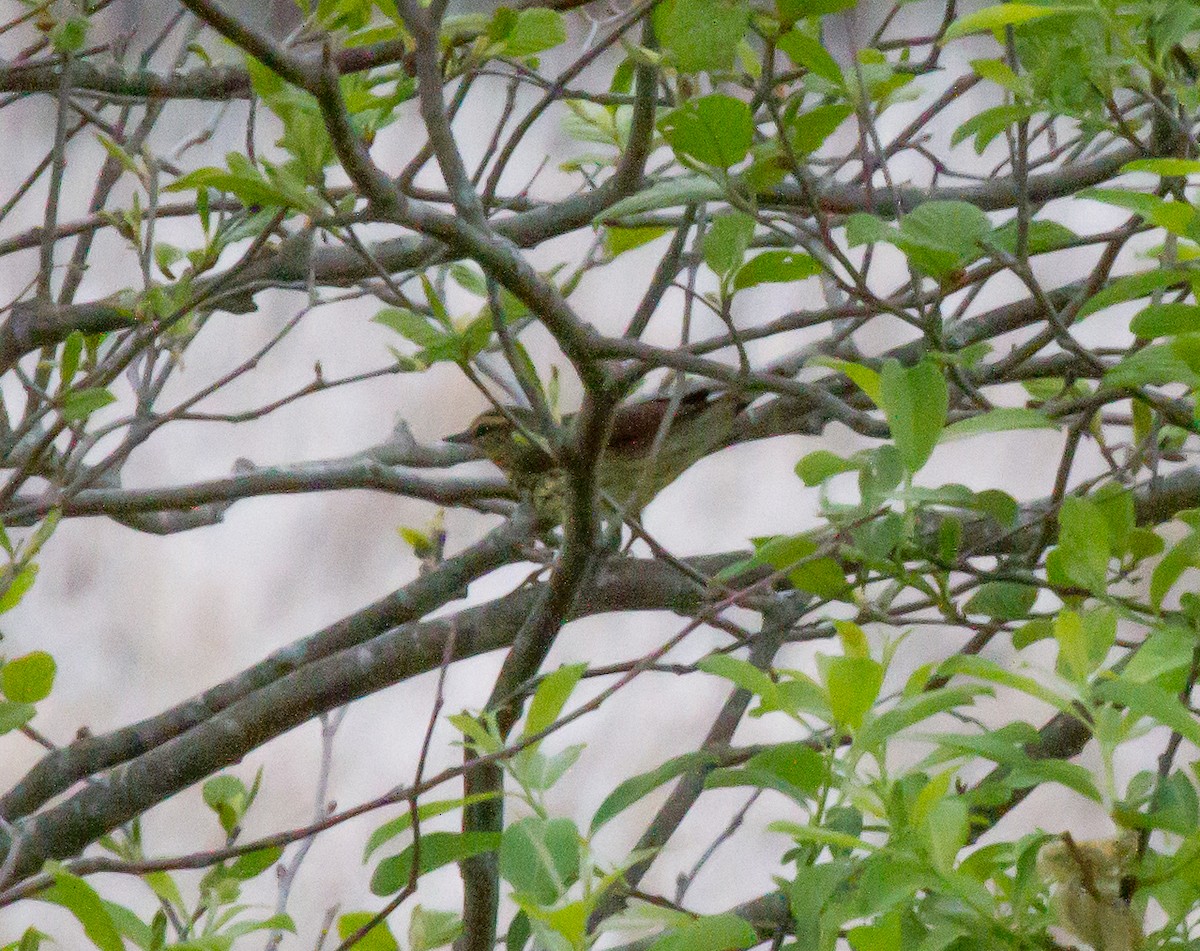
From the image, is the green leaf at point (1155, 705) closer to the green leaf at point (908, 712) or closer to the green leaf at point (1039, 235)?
the green leaf at point (908, 712)

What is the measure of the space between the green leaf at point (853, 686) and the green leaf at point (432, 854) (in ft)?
0.56

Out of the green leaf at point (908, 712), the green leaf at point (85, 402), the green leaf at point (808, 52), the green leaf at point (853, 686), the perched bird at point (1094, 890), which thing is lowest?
the perched bird at point (1094, 890)

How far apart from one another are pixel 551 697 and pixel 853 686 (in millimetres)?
161

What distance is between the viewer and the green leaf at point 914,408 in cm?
65

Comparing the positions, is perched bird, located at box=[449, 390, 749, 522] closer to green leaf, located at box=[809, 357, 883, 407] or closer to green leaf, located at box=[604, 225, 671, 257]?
green leaf, located at box=[604, 225, 671, 257]

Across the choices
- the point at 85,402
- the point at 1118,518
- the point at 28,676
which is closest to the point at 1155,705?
the point at 1118,518

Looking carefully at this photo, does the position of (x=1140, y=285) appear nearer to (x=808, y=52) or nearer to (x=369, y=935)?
(x=808, y=52)

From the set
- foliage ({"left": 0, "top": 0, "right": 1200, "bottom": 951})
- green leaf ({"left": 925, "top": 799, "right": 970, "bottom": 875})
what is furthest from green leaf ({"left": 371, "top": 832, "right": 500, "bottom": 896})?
green leaf ({"left": 925, "top": 799, "right": 970, "bottom": 875})

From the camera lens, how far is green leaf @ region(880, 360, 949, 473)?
2.12ft

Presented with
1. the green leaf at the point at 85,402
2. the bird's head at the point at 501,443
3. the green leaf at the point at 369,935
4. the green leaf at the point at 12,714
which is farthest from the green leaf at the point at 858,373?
the bird's head at the point at 501,443

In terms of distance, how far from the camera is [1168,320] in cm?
60

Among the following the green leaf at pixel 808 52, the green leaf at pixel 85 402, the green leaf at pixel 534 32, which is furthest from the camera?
the green leaf at pixel 85 402

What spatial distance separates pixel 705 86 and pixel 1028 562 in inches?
49.8

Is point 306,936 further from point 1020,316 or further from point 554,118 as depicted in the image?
point 1020,316
